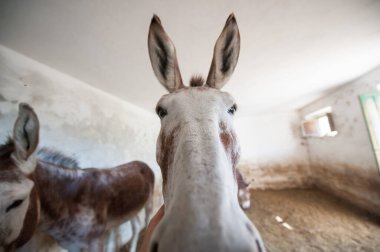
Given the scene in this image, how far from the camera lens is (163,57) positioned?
4.10 feet

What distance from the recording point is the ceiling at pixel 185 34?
4.39 ft

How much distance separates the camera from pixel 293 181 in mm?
6410

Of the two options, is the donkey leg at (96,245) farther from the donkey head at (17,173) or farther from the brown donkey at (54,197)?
the donkey head at (17,173)

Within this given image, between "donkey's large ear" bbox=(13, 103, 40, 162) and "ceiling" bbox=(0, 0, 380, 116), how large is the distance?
0.89 meters

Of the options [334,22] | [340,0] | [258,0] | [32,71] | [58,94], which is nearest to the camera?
[258,0]

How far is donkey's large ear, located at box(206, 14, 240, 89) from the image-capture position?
1133 mm

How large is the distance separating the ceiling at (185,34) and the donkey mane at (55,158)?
117 cm

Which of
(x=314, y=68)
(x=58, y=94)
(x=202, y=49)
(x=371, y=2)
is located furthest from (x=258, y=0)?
(x=58, y=94)

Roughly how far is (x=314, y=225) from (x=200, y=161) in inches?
173

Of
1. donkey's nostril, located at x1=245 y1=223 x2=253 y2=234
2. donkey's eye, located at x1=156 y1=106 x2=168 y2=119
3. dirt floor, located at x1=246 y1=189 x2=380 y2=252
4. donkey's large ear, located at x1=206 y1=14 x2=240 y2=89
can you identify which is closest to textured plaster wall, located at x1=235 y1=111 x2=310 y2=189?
dirt floor, located at x1=246 y1=189 x2=380 y2=252

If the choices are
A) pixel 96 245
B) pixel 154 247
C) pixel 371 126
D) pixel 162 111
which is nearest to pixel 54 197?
pixel 96 245

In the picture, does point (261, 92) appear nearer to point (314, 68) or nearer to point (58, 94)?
point (314, 68)

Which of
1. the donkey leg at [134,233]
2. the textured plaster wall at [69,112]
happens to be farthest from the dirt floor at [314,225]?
the textured plaster wall at [69,112]

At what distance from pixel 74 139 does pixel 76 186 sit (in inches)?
30.3
